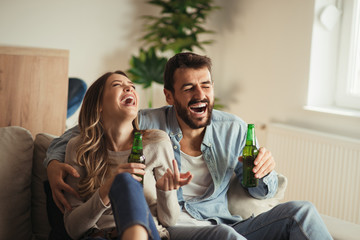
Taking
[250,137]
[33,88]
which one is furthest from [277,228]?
[33,88]

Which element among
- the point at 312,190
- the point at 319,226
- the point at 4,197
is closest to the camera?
the point at 319,226

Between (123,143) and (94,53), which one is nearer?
(123,143)

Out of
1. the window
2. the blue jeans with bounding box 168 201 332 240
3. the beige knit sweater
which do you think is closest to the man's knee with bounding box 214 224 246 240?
the blue jeans with bounding box 168 201 332 240

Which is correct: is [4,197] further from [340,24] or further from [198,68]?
[340,24]

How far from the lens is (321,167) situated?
3154 millimetres

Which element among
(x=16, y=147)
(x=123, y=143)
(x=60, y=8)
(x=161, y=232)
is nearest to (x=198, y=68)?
(x=123, y=143)

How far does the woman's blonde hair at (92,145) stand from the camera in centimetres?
171

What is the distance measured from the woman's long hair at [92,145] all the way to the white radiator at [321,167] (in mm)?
1816

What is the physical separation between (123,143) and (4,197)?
1.69 ft

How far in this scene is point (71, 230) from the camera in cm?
164

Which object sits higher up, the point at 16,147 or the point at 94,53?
the point at 94,53

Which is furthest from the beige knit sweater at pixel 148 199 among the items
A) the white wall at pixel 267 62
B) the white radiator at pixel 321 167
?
the white wall at pixel 267 62

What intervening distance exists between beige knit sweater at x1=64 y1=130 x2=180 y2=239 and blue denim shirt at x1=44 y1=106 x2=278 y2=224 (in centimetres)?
13

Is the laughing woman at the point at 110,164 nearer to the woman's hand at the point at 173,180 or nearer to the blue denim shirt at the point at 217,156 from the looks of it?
the woman's hand at the point at 173,180
